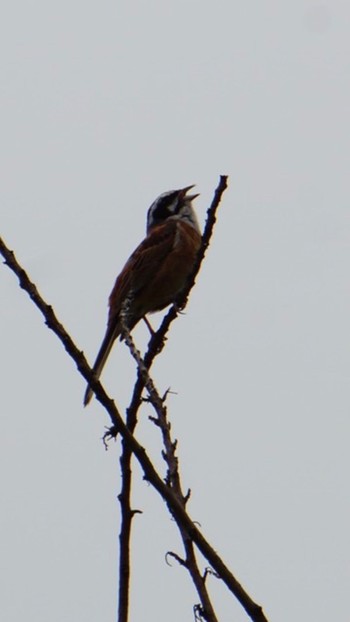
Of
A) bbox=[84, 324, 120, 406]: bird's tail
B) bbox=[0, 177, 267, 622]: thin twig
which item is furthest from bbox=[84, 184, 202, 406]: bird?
bbox=[0, 177, 267, 622]: thin twig

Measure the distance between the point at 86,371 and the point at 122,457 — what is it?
409 mm

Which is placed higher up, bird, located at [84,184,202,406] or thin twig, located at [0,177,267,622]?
bird, located at [84,184,202,406]

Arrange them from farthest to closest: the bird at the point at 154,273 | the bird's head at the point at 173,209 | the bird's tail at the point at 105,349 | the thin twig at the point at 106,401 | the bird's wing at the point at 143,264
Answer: the bird's head at the point at 173,209 → the bird's wing at the point at 143,264 → the bird at the point at 154,273 → the bird's tail at the point at 105,349 → the thin twig at the point at 106,401

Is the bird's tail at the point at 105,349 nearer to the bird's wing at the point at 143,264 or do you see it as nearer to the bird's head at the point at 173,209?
the bird's wing at the point at 143,264

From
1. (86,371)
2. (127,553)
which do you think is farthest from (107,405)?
(127,553)

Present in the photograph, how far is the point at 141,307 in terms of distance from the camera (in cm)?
788

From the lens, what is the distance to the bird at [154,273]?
302 inches

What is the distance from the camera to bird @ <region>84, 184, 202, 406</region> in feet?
25.2

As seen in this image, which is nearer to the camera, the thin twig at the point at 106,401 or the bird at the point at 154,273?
the thin twig at the point at 106,401

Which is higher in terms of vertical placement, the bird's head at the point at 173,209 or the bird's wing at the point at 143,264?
the bird's head at the point at 173,209

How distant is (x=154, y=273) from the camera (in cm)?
800

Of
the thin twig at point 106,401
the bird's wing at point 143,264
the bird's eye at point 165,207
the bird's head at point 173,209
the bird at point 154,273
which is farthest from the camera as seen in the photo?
the bird's eye at point 165,207

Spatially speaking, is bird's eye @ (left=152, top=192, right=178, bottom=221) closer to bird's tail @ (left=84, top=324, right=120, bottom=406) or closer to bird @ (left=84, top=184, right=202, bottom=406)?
bird @ (left=84, top=184, right=202, bottom=406)

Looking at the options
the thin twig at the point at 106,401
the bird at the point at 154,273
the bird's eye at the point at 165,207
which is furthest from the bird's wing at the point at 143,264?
the thin twig at the point at 106,401
